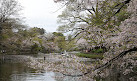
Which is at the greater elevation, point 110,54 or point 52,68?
point 110,54

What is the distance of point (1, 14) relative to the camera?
18656 mm

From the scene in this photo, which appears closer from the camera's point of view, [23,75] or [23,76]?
[23,76]

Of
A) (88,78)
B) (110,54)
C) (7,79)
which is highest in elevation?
(110,54)

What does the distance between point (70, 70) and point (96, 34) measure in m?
1.83

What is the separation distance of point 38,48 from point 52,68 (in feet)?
120

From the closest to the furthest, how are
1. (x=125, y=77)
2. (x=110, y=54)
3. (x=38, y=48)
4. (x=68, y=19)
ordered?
(x=110, y=54), (x=125, y=77), (x=68, y=19), (x=38, y=48)

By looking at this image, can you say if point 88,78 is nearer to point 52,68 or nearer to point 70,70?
point 70,70

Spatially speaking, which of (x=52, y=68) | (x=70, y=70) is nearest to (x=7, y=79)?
(x=52, y=68)

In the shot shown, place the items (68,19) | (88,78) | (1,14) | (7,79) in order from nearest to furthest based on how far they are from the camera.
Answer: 1. (88,78)
2. (7,79)
3. (68,19)
4. (1,14)

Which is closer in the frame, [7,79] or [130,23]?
[130,23]

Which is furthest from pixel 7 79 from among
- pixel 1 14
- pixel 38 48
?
pixel 38 48

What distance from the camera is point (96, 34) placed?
5574mm

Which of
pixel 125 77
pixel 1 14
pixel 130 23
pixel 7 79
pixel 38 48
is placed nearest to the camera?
pixel 130 23

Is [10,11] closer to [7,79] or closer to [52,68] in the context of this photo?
[7,79]
